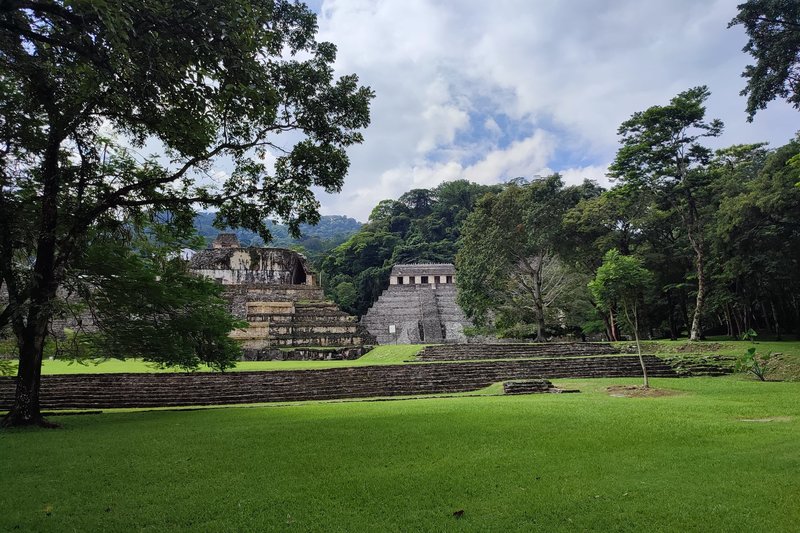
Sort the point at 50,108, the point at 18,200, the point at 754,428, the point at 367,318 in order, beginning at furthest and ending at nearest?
the point at 367,318 < the point at 18,200 < the point at 50,108 < the point at 754,428

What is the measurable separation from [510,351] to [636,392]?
30.7 feet

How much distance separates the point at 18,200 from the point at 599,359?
1685 cm

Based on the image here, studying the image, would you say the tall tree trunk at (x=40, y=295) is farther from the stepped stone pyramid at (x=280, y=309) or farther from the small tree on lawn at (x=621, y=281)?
the small tree on lawn at (x=621, y=281)

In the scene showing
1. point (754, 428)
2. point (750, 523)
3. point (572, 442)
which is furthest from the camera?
point (754, 428)

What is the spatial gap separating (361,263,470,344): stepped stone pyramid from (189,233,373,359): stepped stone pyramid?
20.7 feet

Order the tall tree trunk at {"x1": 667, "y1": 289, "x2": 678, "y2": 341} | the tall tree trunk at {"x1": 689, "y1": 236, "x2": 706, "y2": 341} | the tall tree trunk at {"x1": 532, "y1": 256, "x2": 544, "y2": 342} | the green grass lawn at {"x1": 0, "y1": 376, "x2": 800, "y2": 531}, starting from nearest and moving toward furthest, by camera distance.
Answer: the green grass lawn at {"x1": 0, "y1": 376, "x2": 800, "y2": 531} < the tall tree trunk at {"x1": 689, "y1": 236, "x2": 706, "y2": 341} < the tall tree trunk at {"x1": 667, "y1": 289, "x2": 678, "y2": 341} < the tall tree trunk at {"x1": 532, "y1": 256, "x2": 544, "y2": 342}

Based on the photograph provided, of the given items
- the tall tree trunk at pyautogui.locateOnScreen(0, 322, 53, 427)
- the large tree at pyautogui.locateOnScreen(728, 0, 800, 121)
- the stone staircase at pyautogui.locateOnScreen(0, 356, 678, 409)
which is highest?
the large tree at pyautogui.locateOnScreen(728, 0, 800, 121)

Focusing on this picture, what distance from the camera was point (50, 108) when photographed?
7539mm

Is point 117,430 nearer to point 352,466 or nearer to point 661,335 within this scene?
point 352,466

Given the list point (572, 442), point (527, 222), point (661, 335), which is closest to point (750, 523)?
point (572, 442)

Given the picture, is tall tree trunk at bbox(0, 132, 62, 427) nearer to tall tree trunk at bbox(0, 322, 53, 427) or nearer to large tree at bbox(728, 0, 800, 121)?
tall tree trunk at bbox(0, 322, 53, 427)

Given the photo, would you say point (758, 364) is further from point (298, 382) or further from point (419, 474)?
point (419, 474)

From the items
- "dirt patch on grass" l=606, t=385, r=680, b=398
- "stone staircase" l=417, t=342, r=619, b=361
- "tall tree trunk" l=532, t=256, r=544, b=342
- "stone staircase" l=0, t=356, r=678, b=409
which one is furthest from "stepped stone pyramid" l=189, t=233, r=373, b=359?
"dirt patch on grass" l=606, t=385, r=680, b=398

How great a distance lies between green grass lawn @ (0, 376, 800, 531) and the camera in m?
3.46
